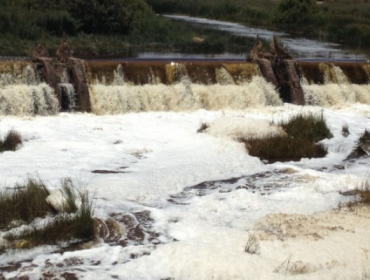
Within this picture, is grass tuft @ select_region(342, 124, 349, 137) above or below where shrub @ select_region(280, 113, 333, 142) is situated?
below

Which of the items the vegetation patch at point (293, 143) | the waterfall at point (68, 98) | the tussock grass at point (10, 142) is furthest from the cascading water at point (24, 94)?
the vegetation patch at point (293, 143)

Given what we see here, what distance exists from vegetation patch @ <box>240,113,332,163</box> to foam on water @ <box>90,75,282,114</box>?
2.96 m

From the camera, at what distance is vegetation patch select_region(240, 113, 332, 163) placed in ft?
31.9

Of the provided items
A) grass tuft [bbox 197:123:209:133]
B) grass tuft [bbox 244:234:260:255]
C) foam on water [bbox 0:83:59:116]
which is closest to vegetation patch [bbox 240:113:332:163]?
grass tuft [bbox 197:123:209:133]

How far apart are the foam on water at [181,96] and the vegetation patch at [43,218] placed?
6456 millimetres

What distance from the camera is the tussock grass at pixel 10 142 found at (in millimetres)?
9242

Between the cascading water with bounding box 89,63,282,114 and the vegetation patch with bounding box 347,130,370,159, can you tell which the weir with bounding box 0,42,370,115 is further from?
the vegetation patch with bounding box 347,130,370,159

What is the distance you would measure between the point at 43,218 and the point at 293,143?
17.1ft

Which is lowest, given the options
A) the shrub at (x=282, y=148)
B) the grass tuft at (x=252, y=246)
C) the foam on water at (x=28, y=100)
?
the shrub at (x=282, y=148)

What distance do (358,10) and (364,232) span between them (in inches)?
1627

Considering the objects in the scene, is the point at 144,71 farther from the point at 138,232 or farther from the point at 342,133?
the point at 138,232

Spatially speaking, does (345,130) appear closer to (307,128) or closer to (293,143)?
(307,128)

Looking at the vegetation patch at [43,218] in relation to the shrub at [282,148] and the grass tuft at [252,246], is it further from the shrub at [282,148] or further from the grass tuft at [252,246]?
the shrub at [282,148]

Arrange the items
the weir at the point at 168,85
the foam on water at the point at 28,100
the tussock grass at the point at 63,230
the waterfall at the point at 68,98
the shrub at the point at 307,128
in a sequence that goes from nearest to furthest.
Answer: the tussock grass at the point at 63,230 → the shrub at the point at 307,128 → the foam on water at the point at 28,100 → the weir at the point at 168,85 → the waterfall at the point at 68,98
